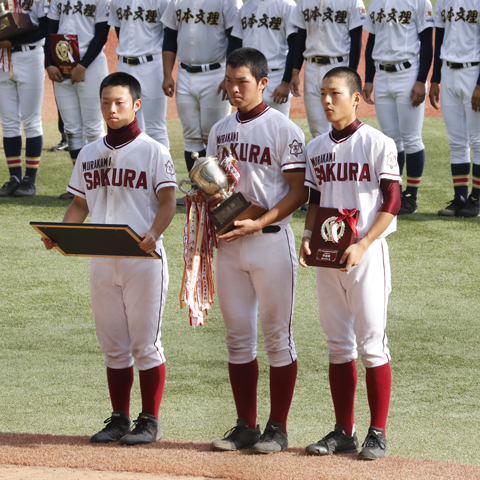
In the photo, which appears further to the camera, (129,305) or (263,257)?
(129,305)

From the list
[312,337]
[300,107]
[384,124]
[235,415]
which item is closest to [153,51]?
[384,124]

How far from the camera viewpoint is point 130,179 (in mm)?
3572

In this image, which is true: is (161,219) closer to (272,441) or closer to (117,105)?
(117,105)

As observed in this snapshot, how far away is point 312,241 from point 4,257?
3.71 meters

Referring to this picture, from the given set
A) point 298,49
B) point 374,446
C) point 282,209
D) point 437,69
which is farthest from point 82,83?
point 374,446

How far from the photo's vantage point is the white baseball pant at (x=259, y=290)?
3.46 meters

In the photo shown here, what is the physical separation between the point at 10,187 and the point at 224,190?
5030 millimetres

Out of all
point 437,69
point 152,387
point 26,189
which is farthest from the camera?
point 26,189

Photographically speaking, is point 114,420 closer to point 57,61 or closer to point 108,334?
point 108,334

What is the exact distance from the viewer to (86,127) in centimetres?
773

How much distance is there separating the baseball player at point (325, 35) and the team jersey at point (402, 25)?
0.76 feet

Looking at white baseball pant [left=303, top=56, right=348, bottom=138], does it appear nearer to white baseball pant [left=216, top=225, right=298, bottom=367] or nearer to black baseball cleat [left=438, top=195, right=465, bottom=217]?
black baseball cleat [left=438, top=195, right=465, bottom=217]

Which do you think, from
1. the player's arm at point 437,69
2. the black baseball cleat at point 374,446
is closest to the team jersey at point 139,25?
the player's arm at point 437,69

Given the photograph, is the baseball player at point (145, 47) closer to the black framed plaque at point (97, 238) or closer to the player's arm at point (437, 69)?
the player's arm at point (437, 69)
